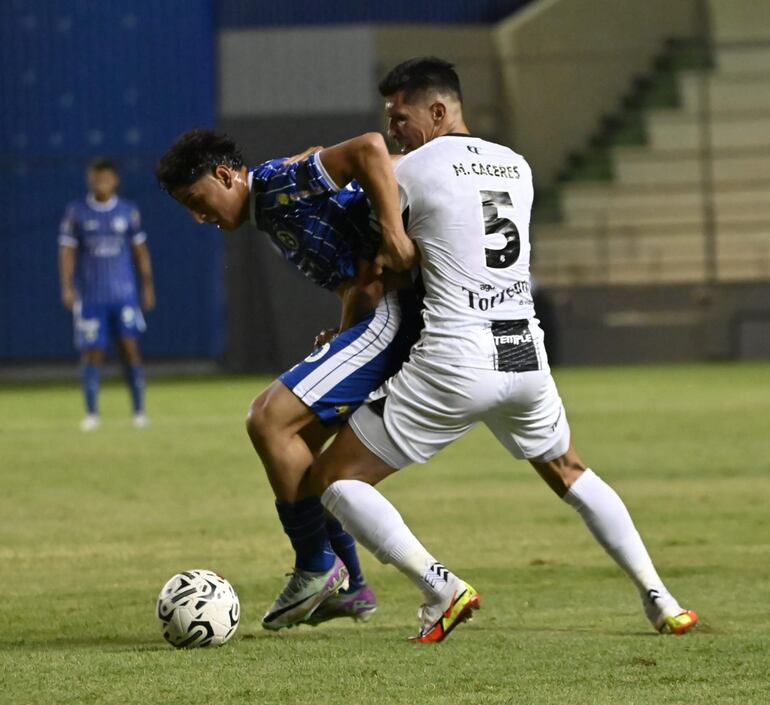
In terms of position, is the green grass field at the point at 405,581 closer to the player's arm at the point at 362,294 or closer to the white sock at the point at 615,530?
the white sock at the point at 615,530

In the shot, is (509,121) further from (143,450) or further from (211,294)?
(143,450)

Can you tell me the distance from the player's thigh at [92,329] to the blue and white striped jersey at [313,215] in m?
10.1

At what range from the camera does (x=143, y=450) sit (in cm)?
1279

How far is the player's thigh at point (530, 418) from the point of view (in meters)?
5.26

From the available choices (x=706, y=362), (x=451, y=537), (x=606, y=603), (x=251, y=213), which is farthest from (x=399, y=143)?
(x=706, y=362)

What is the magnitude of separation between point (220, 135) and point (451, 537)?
10.3 feet

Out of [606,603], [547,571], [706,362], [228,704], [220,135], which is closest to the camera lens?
[228,704]

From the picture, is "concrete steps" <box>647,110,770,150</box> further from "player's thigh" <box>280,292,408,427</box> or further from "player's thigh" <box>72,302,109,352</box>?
"player's thigh" <box>280,292,408,427</box>

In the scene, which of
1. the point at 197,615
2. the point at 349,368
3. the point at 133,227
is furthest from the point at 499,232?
the point at 133,227

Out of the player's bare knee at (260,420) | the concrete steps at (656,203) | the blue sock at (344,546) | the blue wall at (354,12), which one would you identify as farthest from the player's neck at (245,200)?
the blue wall at (354,12)

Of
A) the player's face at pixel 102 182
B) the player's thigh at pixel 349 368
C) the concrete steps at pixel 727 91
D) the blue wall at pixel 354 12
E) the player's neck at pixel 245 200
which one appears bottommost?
the player's thigh at pixel 349 368

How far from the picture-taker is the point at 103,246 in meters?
15.7

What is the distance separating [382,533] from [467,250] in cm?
93

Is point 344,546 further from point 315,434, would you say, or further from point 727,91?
point 727,91
